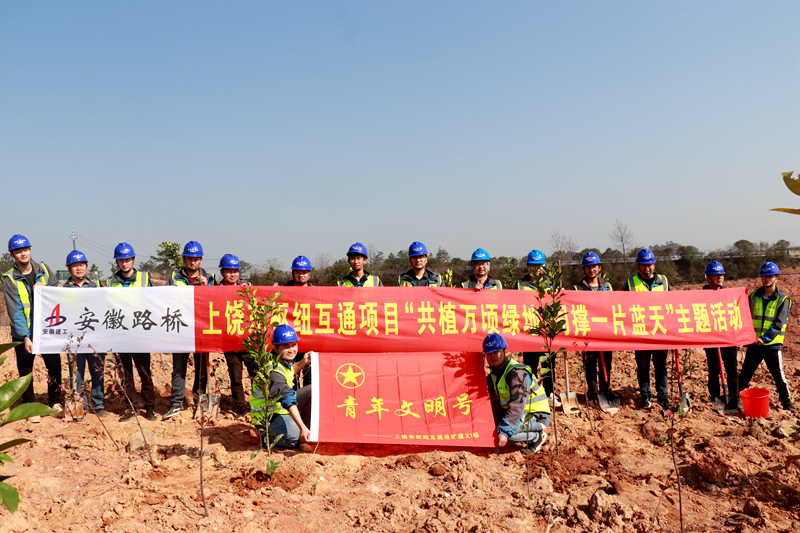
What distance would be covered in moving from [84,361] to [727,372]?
30.1 feet

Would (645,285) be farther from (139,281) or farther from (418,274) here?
(139,281)

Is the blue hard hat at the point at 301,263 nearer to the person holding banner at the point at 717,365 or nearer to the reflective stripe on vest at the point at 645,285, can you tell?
the reflective stripe on vest at the point at 645,285

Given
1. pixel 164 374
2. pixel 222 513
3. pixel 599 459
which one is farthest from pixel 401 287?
pixel 164 374

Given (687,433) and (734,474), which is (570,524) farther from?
(687,433)

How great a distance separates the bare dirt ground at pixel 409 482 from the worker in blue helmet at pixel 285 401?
0.23 m

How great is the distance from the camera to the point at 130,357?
6984 millimetres

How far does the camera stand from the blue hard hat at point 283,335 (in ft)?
18.9

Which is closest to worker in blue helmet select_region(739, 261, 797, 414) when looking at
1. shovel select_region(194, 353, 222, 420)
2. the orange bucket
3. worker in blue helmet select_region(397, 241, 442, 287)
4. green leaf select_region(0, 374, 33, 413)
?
the orange bucket

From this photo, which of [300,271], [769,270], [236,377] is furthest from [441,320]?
[769,270]

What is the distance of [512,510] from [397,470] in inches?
53.6

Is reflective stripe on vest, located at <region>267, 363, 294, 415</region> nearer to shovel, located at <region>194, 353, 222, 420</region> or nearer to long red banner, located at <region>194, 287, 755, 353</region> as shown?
long red banner, located at <region>194, 287, 755, 353</region>

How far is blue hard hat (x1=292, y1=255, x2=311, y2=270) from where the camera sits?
290 inches

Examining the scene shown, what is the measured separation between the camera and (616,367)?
1064cm

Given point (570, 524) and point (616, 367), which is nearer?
point (570, 524)
